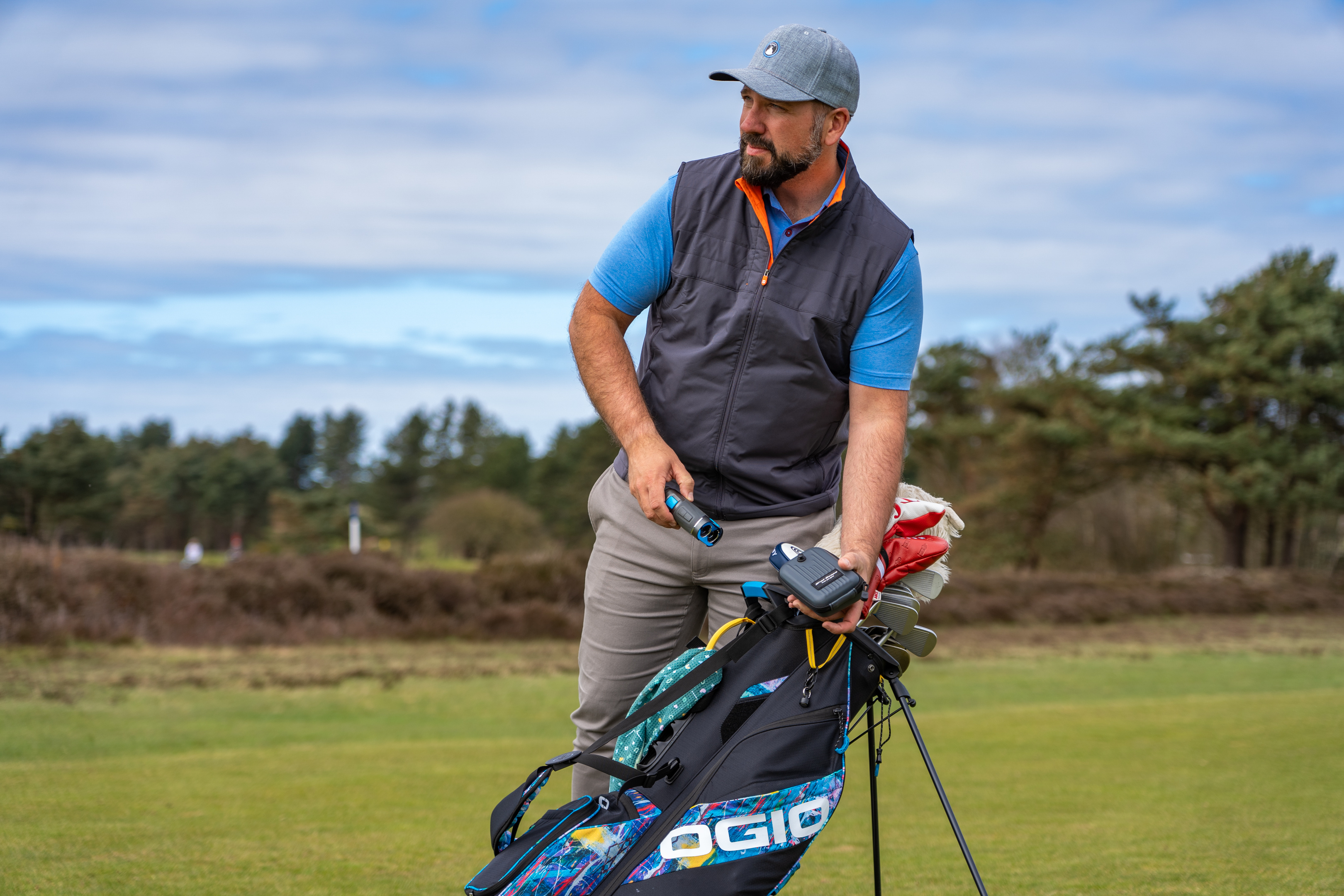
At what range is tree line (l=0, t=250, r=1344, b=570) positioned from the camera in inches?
1061

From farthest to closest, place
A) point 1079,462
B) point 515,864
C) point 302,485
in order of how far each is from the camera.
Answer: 1. point 302,485
2. point 1079,462
3. point 515,864

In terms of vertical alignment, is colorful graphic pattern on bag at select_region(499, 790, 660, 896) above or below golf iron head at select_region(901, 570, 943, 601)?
below

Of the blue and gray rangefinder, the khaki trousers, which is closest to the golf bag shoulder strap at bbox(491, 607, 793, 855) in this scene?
the blue and gray rangefinder

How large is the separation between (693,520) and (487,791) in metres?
3.79

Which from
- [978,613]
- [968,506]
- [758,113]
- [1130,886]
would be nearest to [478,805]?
[1130,886]

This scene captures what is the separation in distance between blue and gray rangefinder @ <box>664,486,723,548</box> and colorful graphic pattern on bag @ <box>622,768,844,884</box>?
573mm

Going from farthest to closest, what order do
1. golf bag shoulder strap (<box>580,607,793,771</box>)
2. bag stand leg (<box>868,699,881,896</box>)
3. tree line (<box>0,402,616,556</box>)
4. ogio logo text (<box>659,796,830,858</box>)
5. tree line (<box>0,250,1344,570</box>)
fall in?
tree line (<box>0,250,1344,570</box>), tree line (<box>0,402,616,556</box>), bag stand leg (<box>868,699,881,896</box>), golf bag shoulder strap (<box>580,607,793,771</box>), ogio logo text (<box>659,796,830,858</box>)

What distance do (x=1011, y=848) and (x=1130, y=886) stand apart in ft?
2.61

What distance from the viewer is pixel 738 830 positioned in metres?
2.28

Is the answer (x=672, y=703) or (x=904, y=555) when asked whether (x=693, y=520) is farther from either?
(x=904, y=555)

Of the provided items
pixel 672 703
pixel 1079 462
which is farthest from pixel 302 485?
pixel 672 703

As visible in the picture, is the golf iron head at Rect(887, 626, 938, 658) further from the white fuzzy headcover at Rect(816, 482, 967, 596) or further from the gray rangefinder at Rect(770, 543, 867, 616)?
the gray rangefinder at Rect(770, 543, 867, 616)

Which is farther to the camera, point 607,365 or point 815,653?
point 607,365

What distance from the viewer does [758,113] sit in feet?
8.98
